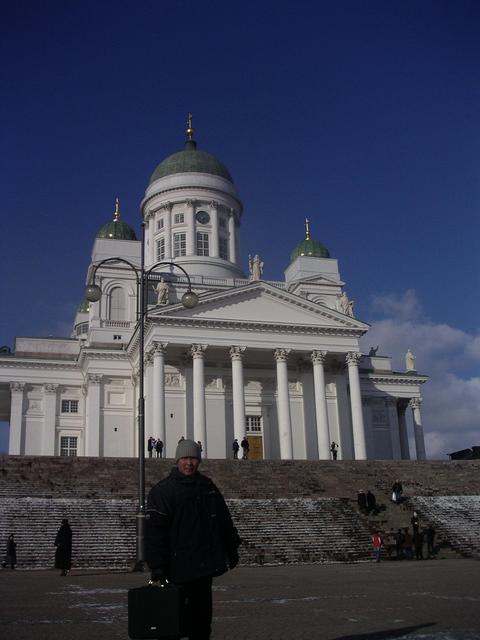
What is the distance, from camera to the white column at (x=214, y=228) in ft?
192

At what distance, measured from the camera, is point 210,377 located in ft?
153

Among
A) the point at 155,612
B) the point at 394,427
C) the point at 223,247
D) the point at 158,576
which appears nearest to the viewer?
the point at 155,612

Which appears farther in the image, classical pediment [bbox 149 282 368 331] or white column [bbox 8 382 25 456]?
white column [bbox 8 382 25 456]

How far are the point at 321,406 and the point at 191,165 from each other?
85.2ft

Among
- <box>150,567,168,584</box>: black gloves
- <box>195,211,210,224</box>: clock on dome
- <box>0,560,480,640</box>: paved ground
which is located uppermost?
<box>195,211,210,224</box>: clock on dome

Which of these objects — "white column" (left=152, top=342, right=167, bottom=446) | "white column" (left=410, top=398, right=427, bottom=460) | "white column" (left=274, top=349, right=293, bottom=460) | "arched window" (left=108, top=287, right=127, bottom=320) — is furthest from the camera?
"white column" (left=410, top=398, right=427, bottom=460)

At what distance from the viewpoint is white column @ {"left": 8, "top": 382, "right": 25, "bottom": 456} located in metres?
47.6

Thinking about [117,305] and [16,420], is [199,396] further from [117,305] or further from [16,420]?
[16,420]

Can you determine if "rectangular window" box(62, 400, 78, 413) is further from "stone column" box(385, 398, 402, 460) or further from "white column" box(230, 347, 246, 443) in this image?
"stone column" box(385, 398, 402, 460)

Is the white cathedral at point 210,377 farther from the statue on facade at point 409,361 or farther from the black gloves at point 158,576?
the black gloves at point 158,576

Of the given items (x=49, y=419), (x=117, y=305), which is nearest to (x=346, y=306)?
(x=117, y=305)

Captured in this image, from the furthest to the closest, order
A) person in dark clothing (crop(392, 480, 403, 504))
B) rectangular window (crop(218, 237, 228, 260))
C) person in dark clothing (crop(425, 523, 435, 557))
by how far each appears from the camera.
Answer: rectangular window (crop(218, 237, 228, 260)), person in dark clothing (crop(392, 480, 403, 504)), person in dark clothing (crop(425, 523, 435, 557))

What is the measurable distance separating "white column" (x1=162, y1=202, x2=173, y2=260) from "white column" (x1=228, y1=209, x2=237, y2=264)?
193 inches

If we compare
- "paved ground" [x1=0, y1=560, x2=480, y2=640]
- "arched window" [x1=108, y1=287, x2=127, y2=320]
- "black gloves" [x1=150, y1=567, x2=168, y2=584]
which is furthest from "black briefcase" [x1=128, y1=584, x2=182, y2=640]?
"arched window" [x1=108, y1=287, x2=127, y2=320]
